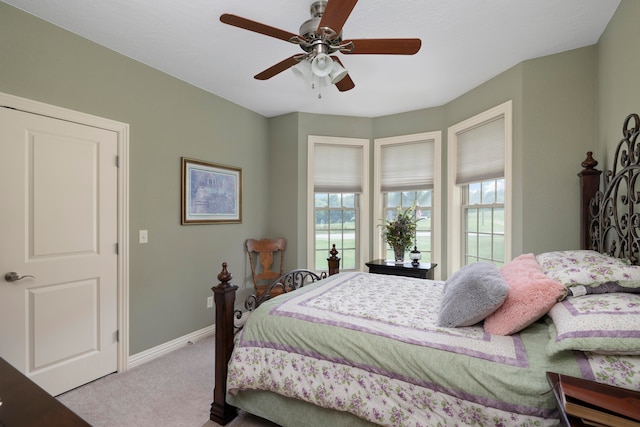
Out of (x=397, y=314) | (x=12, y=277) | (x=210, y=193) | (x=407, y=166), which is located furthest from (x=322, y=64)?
(x=407, y=166)

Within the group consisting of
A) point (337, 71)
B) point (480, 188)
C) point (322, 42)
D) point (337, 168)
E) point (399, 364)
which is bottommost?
point (399, 364)

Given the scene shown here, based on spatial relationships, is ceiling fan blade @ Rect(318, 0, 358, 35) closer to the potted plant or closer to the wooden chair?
the potted plant

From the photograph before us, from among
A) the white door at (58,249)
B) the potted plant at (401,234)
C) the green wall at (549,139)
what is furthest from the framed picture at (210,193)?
the green wall at (549,139)

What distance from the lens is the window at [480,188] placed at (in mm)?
2896

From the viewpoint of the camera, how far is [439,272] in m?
3.72

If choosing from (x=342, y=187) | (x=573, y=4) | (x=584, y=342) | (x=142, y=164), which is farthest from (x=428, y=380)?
(x=342, y=187)

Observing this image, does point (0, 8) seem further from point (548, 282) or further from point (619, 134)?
point (619, 134)

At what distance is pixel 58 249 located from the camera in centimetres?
A: 222

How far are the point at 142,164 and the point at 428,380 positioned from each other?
2760mm

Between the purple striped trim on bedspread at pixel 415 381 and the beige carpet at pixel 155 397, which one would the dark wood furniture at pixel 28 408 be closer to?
the purple striped trim on bedspread at pixel 415 381

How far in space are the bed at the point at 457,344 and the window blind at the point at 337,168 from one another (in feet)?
7.33

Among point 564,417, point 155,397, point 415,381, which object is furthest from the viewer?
point 155,397

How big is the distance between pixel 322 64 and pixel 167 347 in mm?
2867

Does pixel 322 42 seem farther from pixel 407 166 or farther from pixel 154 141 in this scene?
pixel 407 166
